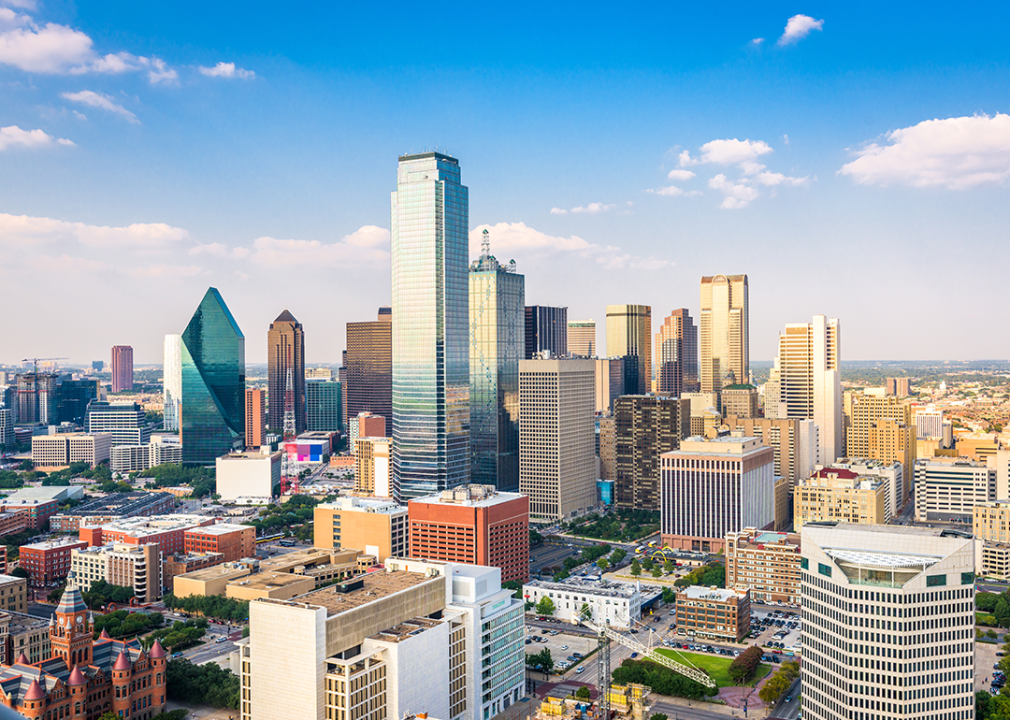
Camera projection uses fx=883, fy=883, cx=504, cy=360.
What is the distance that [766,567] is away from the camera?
64062 mm

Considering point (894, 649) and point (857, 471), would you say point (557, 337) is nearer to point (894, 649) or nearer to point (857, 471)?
point (857, 471)

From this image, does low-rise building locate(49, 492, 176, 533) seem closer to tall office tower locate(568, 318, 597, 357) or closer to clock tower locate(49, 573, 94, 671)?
clock tower locate(49, 573, 94, 671)

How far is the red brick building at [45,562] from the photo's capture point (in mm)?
68625

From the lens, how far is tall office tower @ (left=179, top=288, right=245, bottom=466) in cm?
12612

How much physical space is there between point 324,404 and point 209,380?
2043 inches

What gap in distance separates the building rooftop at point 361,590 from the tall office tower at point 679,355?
148652 millimetres

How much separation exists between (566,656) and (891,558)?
23.1m

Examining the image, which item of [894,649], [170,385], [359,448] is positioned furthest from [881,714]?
[170,385]

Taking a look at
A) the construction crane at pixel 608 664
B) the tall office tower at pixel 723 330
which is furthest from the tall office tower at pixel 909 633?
the tall office tower at pixel 723 330

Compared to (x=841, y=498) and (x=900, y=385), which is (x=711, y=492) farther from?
(x=900, y=385)

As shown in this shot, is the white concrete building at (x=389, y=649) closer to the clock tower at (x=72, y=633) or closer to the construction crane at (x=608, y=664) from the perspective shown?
the construction crane at (x=608, y=664)

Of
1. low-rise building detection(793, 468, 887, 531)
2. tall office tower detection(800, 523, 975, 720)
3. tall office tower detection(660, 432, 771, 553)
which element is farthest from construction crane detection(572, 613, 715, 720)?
low-rise building detection(793, 468, 887, 531)

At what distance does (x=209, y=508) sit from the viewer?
104m

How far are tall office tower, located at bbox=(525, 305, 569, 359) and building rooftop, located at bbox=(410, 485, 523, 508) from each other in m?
61.0
